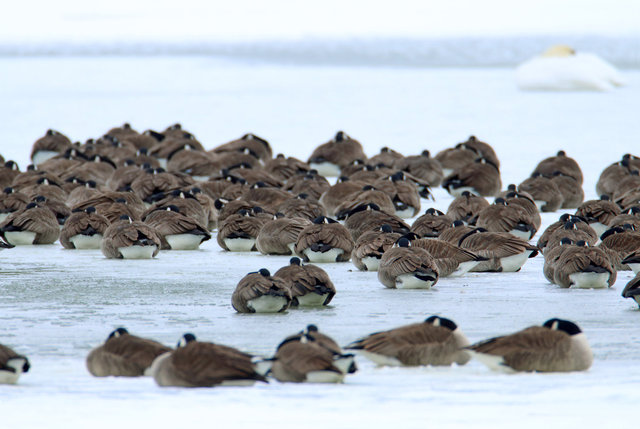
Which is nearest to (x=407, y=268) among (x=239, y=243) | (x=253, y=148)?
(x=239, y=243)

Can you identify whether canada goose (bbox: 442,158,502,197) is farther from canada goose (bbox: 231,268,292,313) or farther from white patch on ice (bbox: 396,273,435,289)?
canada goose (bbox: 231,268,292,313)

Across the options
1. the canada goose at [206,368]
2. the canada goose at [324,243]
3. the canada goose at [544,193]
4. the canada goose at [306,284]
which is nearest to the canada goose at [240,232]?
the canada goose at [324,243]

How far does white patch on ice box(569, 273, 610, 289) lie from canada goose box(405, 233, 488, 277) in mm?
993

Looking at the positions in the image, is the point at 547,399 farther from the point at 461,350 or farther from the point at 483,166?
the point at 483,166

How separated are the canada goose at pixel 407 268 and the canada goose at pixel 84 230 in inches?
159

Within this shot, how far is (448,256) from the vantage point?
9.51 meters

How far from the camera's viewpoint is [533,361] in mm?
6023

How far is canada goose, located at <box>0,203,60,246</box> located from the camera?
12070 mm

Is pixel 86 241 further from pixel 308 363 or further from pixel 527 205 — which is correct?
pixel 308 363

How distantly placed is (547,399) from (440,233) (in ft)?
18.7

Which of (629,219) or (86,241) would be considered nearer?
(629,219)

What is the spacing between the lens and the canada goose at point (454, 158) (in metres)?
18.6

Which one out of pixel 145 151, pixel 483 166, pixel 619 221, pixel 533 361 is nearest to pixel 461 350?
pixel 533 361

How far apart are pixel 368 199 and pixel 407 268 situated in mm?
4507
